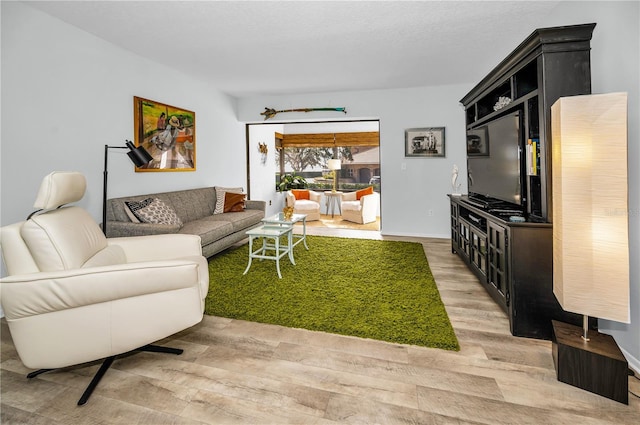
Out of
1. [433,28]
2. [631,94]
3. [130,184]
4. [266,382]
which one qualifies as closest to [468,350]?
A: [266,382]

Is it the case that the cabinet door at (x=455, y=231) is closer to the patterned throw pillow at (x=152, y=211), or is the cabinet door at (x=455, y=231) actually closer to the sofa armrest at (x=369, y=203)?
the sofa armrest at (x=369, y=203)

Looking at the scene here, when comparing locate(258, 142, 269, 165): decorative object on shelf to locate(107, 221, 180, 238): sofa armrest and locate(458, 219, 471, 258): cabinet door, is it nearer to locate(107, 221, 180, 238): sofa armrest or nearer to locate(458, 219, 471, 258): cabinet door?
locate(107, 221, 180, 238): sofa armrest

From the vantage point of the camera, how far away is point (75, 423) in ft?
4.72

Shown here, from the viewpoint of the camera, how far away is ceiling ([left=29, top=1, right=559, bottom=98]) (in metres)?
2.71

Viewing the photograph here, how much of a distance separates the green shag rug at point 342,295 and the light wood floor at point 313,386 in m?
0.15

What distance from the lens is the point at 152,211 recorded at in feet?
11.2

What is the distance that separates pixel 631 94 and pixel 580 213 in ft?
2.70

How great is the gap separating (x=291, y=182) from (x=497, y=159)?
613 cm

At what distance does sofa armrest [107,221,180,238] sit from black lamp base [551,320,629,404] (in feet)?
10.4

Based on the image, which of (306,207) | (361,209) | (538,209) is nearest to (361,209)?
(361,209)

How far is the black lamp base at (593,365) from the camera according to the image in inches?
60.4

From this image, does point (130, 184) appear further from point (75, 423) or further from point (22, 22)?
point (75, 423)

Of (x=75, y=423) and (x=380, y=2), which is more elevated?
(x=380, y=2)

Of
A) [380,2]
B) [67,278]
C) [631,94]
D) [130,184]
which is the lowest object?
[67,278]
